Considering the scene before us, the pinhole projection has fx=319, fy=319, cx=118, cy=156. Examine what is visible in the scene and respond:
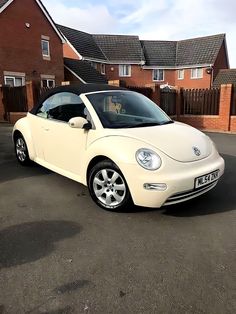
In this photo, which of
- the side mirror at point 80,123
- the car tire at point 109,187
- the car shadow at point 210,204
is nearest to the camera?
the car tire at point 109,187

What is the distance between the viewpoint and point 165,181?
3734mm

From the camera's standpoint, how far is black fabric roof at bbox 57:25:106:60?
35.1 m

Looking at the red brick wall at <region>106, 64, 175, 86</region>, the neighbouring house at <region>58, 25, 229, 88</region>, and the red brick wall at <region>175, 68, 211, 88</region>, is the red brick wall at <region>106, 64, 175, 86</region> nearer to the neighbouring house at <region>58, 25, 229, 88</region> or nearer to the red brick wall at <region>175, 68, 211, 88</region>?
the neighbouring house at <region>58, 25, 229, 88</region>

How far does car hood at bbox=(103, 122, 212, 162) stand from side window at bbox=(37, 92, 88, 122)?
87 centimetres

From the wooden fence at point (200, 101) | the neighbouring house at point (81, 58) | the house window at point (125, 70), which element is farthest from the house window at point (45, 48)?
the house window at point (125, 70)

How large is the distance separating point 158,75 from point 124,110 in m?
38.1

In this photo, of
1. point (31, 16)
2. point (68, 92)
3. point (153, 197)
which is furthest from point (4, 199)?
point (31, 16)

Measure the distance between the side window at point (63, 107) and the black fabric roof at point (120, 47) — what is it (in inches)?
1389

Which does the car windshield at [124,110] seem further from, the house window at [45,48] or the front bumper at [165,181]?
the house window at [45,48]

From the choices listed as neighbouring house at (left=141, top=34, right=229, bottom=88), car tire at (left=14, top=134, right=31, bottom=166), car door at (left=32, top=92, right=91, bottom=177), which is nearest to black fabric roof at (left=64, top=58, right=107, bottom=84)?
neighbouring house at (left=141, top=34, right=229, bottom=88)

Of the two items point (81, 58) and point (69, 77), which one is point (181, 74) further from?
point (69, 77)

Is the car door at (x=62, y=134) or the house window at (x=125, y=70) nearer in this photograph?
the car door at (x=62, y=134)

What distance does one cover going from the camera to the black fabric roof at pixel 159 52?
4122 centimetres

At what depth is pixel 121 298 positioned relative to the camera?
2.55 m
